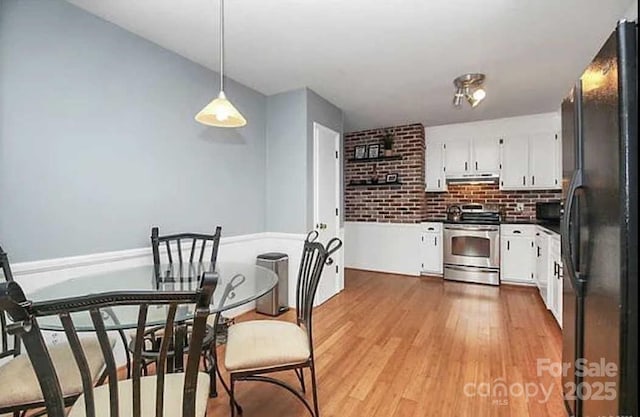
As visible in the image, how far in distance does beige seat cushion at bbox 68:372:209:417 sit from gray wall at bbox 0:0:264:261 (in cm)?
123

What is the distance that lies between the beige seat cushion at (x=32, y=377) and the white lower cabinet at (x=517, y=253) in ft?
15.3

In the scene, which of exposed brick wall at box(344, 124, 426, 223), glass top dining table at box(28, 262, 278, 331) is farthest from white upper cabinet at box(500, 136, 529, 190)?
glass top dining table at box(28, 262, 278, 331)

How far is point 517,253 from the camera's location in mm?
4344

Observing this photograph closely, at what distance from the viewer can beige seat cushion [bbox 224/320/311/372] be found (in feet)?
4.91

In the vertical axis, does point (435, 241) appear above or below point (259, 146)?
below

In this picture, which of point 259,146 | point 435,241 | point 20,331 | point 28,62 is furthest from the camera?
point 435,241

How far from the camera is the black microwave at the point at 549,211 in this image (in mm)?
3865

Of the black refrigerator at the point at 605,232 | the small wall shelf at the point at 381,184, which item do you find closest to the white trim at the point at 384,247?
the small wall shelf at the point at 381,184

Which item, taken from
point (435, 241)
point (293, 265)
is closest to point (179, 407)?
point (293, 265)

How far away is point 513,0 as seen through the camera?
6.52 feet

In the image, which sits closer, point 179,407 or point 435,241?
point 179,407

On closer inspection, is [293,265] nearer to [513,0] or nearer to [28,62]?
[28,62]

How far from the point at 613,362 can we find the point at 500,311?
2.69m

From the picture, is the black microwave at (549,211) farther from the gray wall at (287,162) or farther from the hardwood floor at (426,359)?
the gray wall at (287,162)
